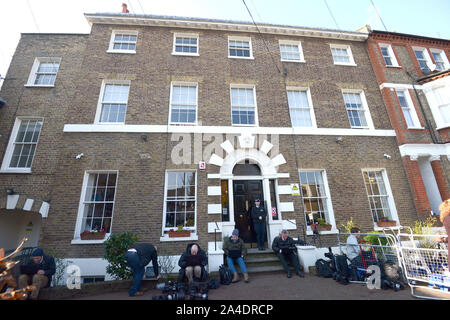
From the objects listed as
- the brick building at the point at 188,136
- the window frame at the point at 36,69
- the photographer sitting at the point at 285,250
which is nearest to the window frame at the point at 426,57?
the brick building at the point at 188,136

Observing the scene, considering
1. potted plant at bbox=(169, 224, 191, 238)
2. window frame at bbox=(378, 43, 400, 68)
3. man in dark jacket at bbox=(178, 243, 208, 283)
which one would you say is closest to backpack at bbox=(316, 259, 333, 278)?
man in dark jacket at bbox=(178, 243, 208, 283)

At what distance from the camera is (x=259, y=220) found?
24.6 feet

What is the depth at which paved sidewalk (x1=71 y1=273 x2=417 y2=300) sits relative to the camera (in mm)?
4664

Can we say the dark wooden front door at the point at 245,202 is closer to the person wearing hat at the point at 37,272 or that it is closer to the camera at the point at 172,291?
the camera at the point at 172,291

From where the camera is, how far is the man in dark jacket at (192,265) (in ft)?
18.4

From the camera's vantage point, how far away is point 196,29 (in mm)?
10211

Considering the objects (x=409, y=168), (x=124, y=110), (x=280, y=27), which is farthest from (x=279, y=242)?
(x=280, y=27)

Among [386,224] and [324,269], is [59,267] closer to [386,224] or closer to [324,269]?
Answer: [324,269]

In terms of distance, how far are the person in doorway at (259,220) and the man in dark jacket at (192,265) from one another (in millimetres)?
2404

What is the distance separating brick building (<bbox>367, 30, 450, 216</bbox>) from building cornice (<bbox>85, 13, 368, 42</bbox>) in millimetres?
2189

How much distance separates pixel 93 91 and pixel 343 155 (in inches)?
458

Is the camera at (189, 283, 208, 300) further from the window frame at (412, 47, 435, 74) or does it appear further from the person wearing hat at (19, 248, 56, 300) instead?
the window frame at (412, 47, 435, 74)

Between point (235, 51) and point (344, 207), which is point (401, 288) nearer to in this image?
point (344, 207)

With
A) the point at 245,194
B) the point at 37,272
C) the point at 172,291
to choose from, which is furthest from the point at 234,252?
the point at 37,272
